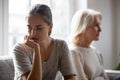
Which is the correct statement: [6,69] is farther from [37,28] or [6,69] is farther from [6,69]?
[37,28]

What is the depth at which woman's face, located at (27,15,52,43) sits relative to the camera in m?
1.57

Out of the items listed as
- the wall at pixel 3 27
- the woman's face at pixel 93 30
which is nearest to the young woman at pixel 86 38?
the woman's face at pixel 93 30

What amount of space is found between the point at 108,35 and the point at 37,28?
5.37ft

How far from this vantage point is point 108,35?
3.07 meters

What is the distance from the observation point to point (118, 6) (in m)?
3.15

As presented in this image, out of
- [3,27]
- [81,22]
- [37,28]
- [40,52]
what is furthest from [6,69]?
[81,22]

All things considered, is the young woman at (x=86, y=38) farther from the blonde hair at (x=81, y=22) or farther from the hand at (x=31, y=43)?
the hand at (x=31, y=43)

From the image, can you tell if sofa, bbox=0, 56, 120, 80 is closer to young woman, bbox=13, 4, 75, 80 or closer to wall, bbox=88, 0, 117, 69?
young woman, bbox=13, 4, 75, 80

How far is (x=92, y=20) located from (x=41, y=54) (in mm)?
639

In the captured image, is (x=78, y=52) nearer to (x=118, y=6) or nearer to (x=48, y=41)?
(x=48, y=41)

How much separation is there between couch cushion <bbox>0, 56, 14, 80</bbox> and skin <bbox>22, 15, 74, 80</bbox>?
0.30 metres

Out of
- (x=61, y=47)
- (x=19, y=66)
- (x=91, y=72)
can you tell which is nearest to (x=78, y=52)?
(x=91, y=72)

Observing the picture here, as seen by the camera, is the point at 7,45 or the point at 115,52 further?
the point at 115,52

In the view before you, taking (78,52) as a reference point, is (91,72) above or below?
below
